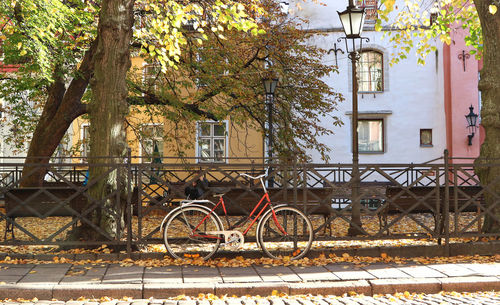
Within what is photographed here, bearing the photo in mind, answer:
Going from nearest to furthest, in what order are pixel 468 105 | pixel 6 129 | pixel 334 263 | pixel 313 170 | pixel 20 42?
pixel 334 263 → pixel 313 170 → pixel 20 42 → pixel 468 105 → pixel 6 129

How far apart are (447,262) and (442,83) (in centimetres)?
1669

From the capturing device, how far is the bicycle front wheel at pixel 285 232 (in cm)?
814

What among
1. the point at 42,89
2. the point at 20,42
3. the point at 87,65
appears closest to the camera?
the point at 20,42

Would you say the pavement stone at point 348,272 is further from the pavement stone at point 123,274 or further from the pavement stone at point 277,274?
the pavement stone at point 123,274

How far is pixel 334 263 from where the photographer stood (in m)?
8.00

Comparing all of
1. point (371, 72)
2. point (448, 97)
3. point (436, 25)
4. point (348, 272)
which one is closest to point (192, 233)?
point (348, 272)

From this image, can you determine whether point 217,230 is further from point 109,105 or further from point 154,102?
point 154,102

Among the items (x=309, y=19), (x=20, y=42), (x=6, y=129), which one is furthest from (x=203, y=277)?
(x=6, y=129)

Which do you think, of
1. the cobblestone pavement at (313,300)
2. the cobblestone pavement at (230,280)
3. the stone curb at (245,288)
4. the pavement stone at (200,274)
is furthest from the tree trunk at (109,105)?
the cobblestone pavement at (313,300)

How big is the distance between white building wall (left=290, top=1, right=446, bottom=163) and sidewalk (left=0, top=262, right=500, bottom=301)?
15899mm

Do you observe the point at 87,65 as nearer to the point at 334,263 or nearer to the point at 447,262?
the point at 334,263

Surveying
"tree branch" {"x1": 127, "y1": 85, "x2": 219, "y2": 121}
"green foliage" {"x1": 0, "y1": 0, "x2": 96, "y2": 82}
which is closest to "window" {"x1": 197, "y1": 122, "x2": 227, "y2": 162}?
"tree branch" {"x1": 127, "y1": 85, "x2": 219, "y2": 121}

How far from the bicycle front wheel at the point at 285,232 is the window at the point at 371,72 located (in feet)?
52.8

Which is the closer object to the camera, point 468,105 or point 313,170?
point 313,170
